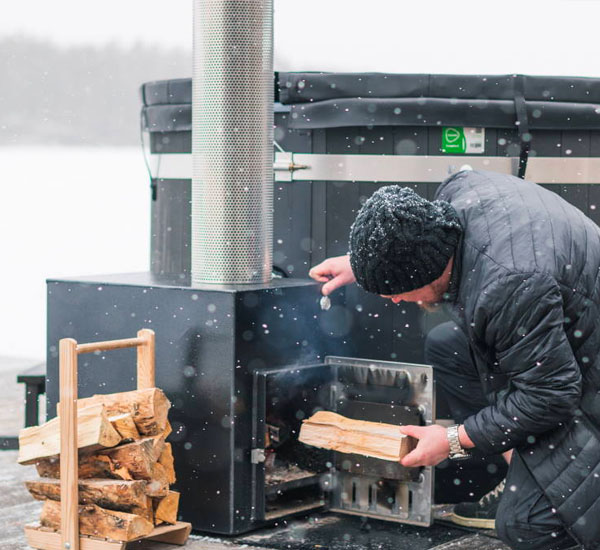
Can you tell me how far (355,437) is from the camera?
3.66 metres

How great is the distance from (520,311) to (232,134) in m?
1.44

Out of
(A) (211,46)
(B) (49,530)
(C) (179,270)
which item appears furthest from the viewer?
(C) (179,270)

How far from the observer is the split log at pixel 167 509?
3406 millimetres

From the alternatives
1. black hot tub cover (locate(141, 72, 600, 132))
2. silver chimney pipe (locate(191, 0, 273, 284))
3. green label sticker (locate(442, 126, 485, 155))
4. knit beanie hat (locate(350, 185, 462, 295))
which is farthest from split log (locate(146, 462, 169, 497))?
green label sticker (locate(442, 126, 485, 155))

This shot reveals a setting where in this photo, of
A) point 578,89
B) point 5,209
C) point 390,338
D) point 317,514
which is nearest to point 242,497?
point 317,514

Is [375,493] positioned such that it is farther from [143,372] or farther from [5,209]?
[5,209]

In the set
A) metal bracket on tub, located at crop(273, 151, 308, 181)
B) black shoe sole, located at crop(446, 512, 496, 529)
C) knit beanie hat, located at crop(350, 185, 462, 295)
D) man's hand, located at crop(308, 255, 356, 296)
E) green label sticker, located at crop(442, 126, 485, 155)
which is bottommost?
black shoe sole, located at crop(446, 512, 496, 529)

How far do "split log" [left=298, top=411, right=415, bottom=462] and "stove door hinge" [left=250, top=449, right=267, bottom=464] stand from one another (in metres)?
0.19

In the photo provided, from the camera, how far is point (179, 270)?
4.71 m

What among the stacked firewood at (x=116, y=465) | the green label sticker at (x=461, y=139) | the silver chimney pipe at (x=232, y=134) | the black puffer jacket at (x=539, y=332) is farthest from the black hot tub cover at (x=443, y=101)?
the stacked firewood at (x=116, y=465)

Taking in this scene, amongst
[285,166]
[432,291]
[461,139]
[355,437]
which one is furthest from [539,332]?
[285,166]

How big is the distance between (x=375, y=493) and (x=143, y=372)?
962 mm

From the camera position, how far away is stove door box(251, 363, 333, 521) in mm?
3719

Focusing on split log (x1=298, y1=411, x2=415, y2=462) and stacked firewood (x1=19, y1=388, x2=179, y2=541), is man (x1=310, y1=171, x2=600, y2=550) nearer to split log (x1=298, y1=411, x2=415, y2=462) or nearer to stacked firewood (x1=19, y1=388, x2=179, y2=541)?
split log (x1=298, y1=411, x2=415, y2=462)
